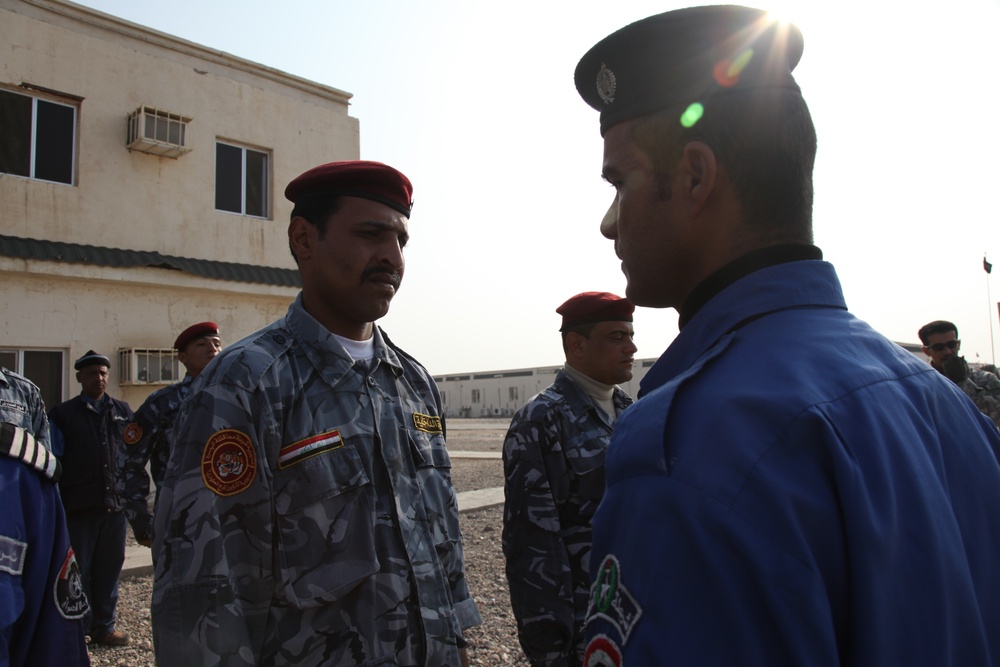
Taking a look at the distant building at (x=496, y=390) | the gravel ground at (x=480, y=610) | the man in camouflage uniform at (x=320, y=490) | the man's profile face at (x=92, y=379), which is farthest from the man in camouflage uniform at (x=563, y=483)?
the distant building at (x=496, y=390)

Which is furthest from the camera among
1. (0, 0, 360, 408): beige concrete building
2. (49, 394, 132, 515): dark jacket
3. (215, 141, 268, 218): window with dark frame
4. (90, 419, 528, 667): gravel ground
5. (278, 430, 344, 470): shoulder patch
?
(215, 141, 268, 218): window with dark frame

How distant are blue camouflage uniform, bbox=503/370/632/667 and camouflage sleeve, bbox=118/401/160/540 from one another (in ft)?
10.8

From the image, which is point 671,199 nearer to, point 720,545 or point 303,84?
point 720,545

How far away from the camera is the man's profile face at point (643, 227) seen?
43.4 inches

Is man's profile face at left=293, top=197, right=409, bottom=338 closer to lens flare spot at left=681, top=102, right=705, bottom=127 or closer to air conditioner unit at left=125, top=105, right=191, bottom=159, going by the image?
lens flare spot at left=681, top=102, right=705, bottom=127

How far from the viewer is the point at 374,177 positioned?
7.69ft

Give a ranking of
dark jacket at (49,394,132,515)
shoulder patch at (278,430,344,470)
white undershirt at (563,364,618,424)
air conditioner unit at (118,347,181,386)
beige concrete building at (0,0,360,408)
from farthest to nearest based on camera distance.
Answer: air conditioner unit at (118,347,181,386), beige concrete building at (0,0,360,408), dark jacket at (49,394,132,515), white undershirt at (563,364,618,424), shoulder patch at (278,430,344,470)

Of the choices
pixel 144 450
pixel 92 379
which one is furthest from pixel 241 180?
pixel 144 450

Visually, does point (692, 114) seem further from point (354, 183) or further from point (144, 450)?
point (144, 450)

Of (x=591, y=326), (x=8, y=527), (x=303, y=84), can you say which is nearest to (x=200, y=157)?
(x=303, y=84)

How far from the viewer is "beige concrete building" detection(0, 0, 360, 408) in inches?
340

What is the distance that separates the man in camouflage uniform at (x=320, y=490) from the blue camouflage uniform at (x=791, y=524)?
119 centimetres

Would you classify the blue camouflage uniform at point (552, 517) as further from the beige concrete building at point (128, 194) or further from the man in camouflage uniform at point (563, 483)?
the beige concrete building at point (128, 194)

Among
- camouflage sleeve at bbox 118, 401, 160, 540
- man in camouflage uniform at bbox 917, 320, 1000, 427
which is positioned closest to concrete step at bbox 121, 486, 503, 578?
camouflage sleeve at bbox 118, 401, 160, 540
